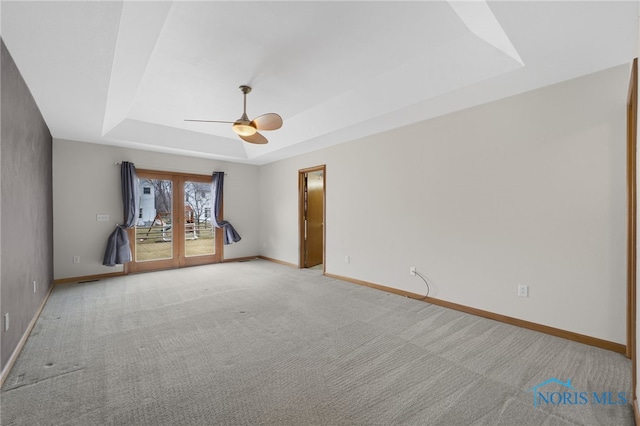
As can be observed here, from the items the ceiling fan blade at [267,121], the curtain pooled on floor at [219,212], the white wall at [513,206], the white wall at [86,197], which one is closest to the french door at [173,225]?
the curtain pooled on floor at [219,212]

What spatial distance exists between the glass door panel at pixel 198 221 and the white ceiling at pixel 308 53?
228cm

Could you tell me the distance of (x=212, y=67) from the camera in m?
2.93

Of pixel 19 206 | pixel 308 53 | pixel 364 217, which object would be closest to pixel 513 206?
pixel 364 217

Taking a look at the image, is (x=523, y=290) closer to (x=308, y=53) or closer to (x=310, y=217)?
(x=308, y=53)

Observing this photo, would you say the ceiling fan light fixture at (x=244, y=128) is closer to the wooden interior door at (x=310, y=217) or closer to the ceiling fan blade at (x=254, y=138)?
the ceiling fan blade at (x=254, y=138)

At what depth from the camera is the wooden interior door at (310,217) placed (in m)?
5.99

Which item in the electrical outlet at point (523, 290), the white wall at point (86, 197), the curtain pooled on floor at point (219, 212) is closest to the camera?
the electrical outlet at point (523, 290)

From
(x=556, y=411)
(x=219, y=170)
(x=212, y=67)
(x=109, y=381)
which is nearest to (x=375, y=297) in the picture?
(x=556, y=411)

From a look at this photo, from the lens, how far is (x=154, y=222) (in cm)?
568

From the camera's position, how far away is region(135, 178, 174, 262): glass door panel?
218 inches

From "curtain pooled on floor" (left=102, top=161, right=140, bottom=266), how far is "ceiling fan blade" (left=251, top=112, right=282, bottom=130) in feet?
11.1

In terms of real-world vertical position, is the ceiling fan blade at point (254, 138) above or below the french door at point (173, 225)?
above

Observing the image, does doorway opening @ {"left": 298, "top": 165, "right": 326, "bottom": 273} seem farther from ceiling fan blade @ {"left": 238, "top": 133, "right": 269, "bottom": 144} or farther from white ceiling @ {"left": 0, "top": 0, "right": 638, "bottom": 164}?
white ceiling @ {"left": 0, "top": 0, "right": 638, "bottom": 164}

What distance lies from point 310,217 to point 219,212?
221 cm
